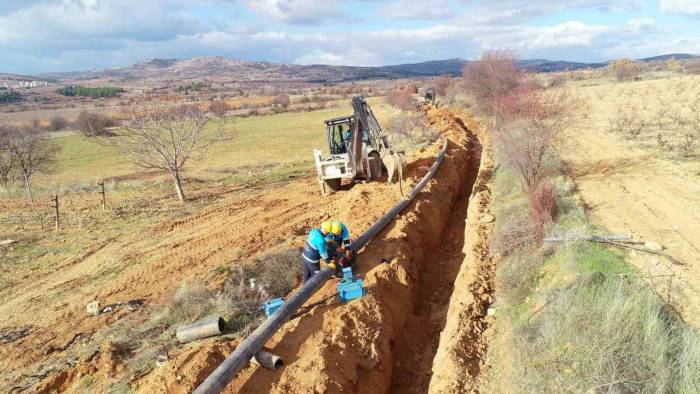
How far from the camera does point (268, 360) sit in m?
7.09

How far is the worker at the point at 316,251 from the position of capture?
368 inches

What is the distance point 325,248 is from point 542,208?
5.66 m

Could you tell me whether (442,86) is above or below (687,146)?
above

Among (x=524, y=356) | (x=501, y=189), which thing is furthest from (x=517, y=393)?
(x=501, y=189)

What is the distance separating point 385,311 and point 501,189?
847 centimetres

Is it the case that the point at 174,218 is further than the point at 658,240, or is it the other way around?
the point at 174,218

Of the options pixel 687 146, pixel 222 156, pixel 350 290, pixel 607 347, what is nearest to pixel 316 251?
pixel 350 290

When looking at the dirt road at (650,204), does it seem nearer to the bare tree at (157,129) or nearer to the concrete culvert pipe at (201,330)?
the concrete culvert pipe at (201,330)

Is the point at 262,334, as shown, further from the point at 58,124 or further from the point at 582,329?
the point at 58,124

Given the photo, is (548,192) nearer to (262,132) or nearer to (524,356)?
(524,356)

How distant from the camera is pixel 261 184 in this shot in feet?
81.4

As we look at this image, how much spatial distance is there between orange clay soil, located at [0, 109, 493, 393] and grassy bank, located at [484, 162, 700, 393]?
2.29 ft

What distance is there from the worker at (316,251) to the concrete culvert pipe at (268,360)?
2.62m

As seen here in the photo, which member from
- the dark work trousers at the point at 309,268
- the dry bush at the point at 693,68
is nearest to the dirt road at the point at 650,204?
→ the dark work trousers at the point at 309,268
